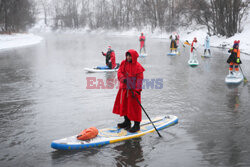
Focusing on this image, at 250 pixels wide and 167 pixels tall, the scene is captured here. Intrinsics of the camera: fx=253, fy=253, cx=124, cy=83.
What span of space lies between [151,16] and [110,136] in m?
61.1

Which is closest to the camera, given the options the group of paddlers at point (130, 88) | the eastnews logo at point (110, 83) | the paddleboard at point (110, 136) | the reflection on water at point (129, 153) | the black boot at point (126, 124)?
the reflection on water at point (129, 153)

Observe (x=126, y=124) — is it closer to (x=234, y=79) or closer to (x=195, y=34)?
(x=234, y=79)

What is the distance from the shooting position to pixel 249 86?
1005 cm

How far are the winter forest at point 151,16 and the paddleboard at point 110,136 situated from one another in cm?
2786

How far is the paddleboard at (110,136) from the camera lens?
16.0 ft

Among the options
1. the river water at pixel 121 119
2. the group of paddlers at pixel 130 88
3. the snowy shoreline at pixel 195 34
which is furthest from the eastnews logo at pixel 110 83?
the snowy shoreline at pixel 195 34

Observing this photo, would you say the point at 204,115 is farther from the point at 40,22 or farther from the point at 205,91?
the point at 40,22

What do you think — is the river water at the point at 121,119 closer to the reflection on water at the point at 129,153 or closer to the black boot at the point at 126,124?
the reflection on water at the point at 129,153

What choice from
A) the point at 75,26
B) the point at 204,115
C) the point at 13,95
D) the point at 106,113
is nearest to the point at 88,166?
the point at 106,113

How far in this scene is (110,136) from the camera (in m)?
5.36

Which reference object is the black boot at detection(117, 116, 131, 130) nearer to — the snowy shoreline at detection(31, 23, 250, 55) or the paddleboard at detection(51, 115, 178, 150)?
the paddleboard at detection(51, 115, 178, 150)

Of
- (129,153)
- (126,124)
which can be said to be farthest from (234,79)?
(129,153)

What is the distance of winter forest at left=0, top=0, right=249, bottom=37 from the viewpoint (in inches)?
1244

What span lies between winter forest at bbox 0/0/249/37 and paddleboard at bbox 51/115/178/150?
2786 centimetres
